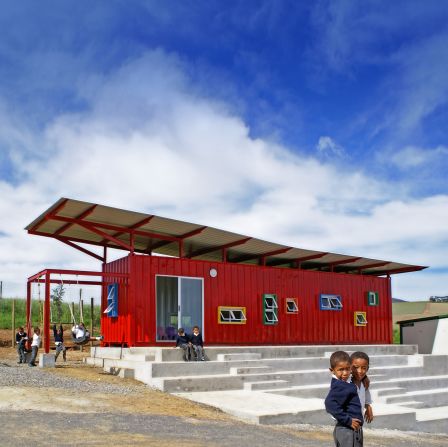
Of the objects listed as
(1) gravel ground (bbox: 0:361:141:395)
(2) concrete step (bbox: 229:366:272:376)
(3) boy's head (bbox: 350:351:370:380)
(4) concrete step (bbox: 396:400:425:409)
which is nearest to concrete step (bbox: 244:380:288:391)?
(2) concrete step (bbox: 229:366:272:376)

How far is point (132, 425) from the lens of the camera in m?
9.45

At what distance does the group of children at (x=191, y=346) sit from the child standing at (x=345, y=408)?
34.8 ft

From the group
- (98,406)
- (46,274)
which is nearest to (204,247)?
(46,274)

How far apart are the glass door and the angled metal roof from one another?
966 mm

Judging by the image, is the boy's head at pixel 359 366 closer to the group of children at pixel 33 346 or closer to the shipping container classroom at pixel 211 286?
the shipping container classroom at pixel 211 286

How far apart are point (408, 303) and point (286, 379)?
22714 mm

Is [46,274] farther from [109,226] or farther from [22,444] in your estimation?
[22,444]

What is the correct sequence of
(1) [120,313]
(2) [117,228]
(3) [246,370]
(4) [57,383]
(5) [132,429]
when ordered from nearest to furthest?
(5) [132,429]
(4) [57,383]
(3) [246,370]
(2) [117,228]
(1) [120,313]

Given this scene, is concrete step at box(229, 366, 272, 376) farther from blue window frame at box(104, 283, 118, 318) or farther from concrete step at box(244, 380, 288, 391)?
blue window frame at box(104, 283, 118, 318)

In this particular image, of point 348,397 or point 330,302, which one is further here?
point 330,302

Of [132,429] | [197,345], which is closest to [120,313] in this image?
[197,345]

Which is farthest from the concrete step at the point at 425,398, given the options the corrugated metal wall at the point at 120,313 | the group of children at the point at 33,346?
the group of children at the point at 33,346

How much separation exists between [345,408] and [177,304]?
12.9 metres

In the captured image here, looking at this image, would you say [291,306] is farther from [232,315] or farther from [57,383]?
[57,383]
